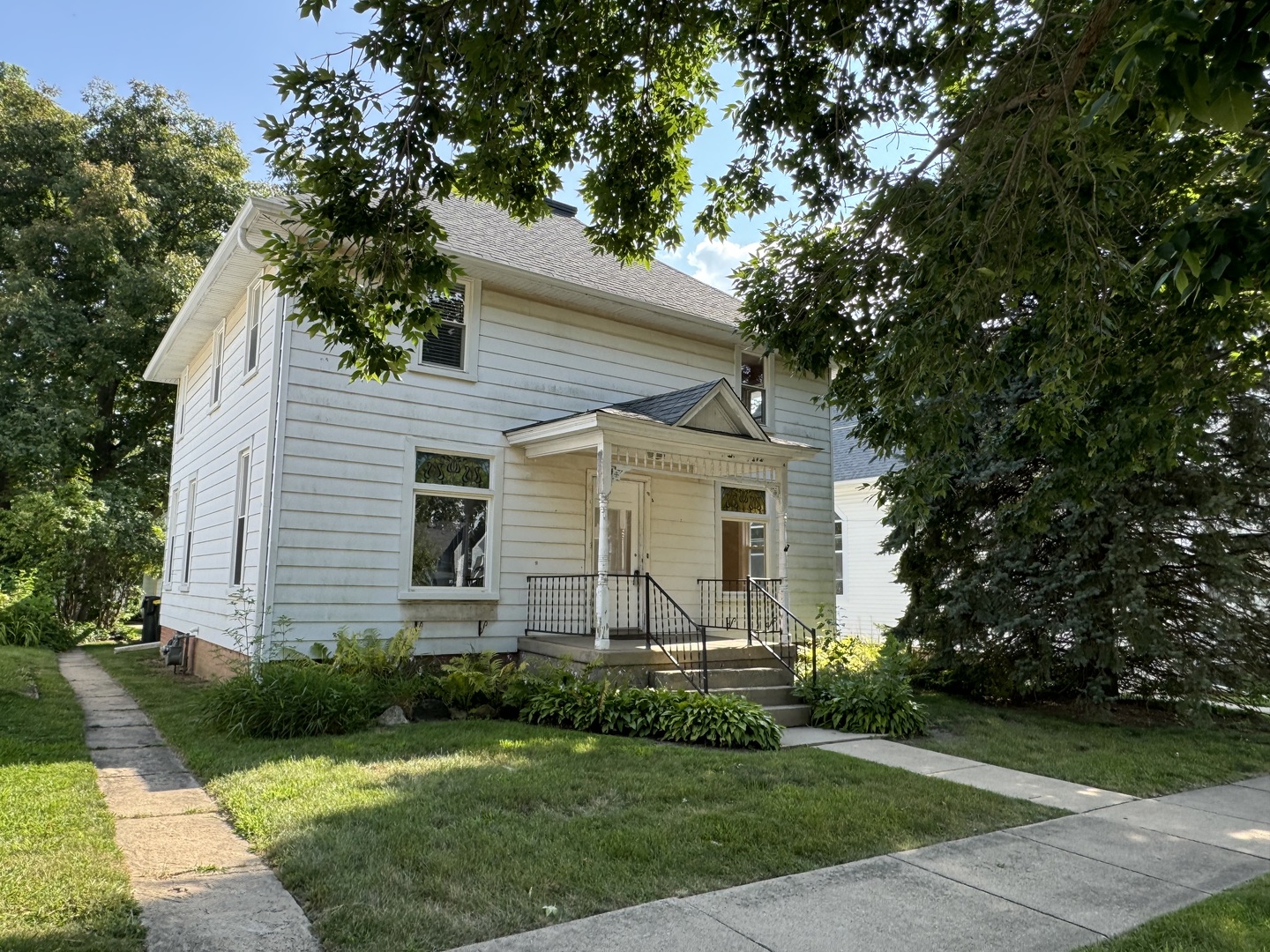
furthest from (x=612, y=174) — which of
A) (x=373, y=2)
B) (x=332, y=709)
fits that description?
(x=332, y=709)

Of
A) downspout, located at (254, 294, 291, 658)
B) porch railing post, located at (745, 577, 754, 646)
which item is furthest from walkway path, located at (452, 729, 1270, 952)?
downspout, located at (254, 294, 291, 658)

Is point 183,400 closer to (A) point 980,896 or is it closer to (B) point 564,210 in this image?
(B) point 564,210

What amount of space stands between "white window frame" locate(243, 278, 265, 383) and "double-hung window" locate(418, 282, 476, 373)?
95.3 inches

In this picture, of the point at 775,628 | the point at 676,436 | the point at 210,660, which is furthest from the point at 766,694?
the point at 210,660

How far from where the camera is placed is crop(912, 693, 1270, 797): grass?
739 centimetres

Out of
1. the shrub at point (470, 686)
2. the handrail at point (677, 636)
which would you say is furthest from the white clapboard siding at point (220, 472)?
the handrail at point (677, 636)

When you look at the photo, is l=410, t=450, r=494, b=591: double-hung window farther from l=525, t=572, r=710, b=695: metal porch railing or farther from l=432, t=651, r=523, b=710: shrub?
l=432, t=651, r=523, b=710: shrub

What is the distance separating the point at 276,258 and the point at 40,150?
24.7 meters

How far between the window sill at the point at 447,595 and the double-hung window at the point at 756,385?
5.98m

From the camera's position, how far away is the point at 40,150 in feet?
75.3

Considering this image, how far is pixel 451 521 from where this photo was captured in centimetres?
1064

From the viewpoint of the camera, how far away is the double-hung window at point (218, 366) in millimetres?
13273

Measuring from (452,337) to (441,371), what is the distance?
0.60m

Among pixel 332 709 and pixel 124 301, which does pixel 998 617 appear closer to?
pixel 332 709
